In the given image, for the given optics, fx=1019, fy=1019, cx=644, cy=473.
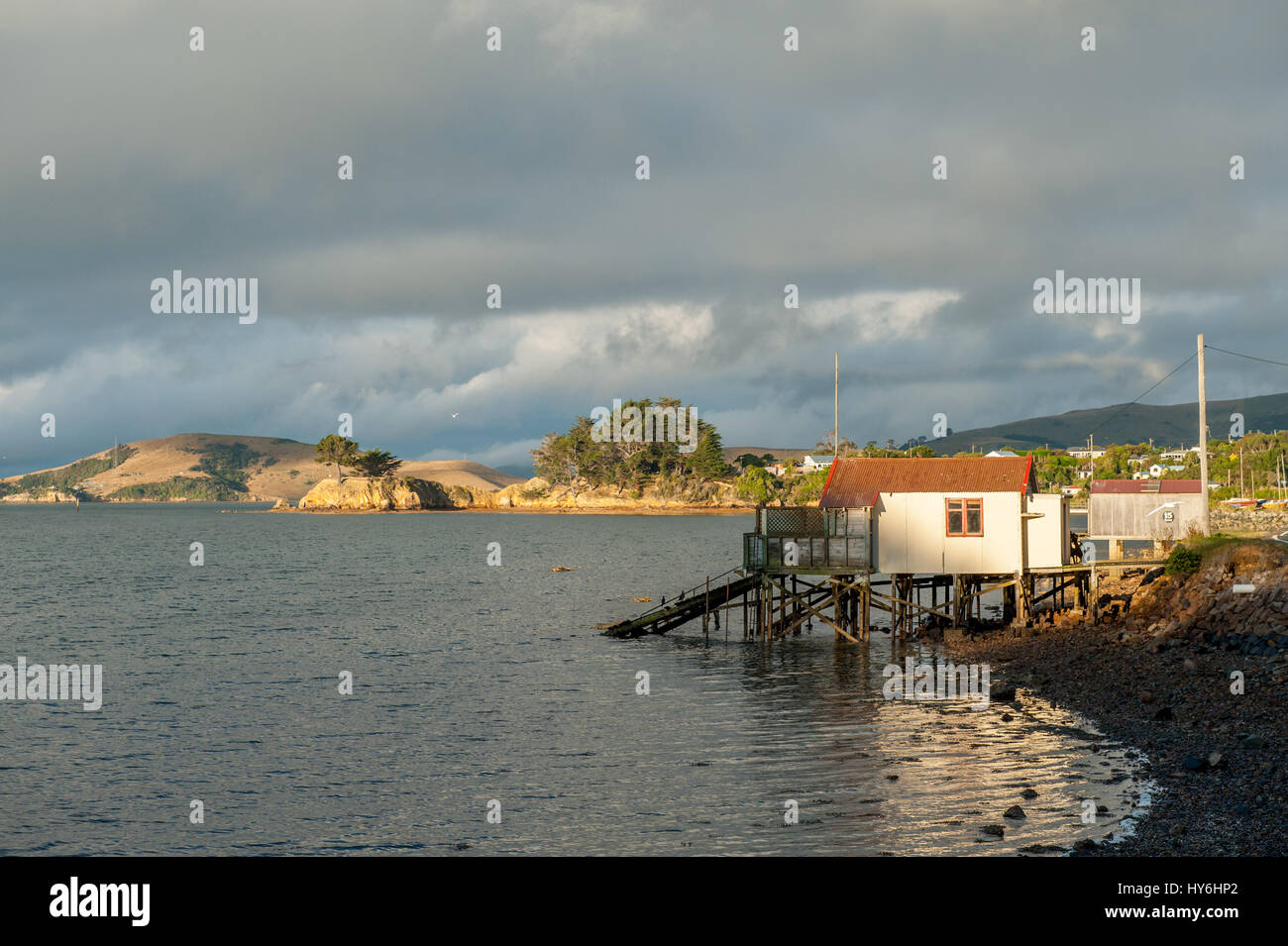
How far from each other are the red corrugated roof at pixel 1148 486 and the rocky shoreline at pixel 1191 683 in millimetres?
6120

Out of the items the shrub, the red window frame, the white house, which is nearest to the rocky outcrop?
the shrub

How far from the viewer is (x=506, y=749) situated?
26344 millimetres

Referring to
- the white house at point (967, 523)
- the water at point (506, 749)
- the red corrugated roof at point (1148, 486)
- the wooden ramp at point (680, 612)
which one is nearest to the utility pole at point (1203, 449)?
the red corrugated roof at point (1148, 486)

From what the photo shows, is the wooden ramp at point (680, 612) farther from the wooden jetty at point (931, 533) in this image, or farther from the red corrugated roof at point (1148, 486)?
the red corrugated roof at point (1148, 486)

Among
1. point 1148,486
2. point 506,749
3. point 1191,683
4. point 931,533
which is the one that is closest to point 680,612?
point 931,533

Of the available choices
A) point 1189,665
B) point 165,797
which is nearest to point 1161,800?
point 1189,665

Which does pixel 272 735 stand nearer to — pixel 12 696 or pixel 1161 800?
pixel 12 696

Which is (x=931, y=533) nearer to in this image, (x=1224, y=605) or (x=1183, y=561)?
(x=1183, y=561)

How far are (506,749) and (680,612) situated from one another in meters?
21.9

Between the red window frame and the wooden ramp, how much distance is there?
906cm

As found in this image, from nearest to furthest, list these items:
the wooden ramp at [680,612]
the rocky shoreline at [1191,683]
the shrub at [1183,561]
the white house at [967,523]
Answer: the rocky shoreline at [1191,683] → the shrub at [1183,561] → the white house at [967,523] → the wooden ramp at [680,612]

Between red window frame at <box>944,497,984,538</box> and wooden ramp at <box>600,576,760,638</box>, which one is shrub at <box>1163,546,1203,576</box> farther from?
wooden ramp at <box>600,576,760,638</box>

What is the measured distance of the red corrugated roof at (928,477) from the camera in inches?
1650

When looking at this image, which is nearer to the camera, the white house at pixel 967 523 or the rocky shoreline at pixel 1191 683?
the rocky shoreline at pixel 1191 683
